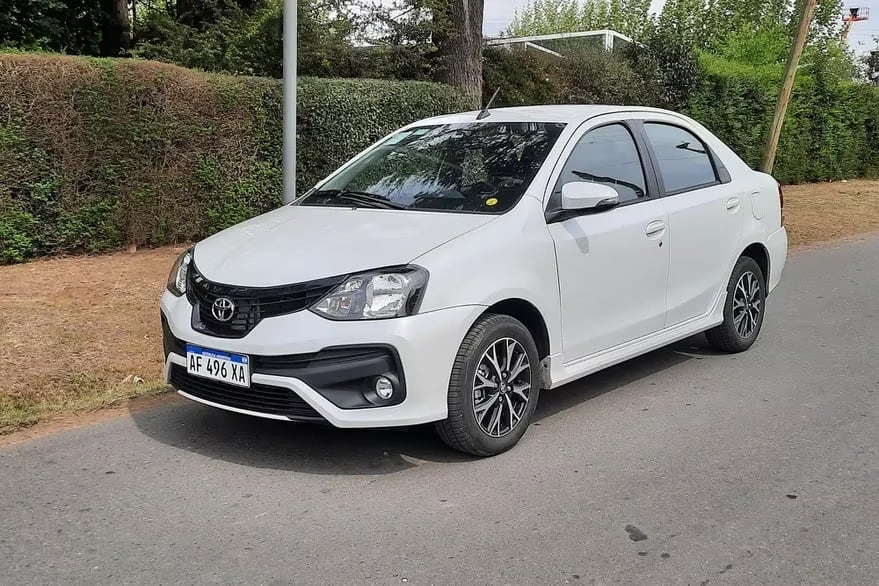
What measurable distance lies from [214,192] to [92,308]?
3.02 m

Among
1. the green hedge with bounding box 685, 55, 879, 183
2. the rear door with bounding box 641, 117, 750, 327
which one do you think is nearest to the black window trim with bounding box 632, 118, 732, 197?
the rear door with bounding box 641, 117, 750, 327

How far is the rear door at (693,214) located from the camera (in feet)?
18.9

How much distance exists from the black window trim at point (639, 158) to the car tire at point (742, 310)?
3.88ft

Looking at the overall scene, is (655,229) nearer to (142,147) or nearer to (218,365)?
(218,365)

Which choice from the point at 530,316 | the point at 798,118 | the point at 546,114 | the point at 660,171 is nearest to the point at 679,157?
the point at 660,171

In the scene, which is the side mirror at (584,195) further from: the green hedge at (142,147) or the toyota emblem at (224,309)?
the green hedge at (142,147)

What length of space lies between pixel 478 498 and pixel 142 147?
21.8ft

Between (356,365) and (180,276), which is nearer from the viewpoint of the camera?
(356,365)

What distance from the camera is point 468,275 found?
14.3 ft

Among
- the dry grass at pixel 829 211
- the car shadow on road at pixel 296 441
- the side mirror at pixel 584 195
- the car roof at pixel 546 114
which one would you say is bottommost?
the car shadow on road at pixel 296 441

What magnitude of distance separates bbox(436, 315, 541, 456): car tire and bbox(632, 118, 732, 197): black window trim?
5.46ft

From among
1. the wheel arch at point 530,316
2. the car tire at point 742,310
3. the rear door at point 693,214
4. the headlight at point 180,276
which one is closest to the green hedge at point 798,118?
the car tire at point 742,310

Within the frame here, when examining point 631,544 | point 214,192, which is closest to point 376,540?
point 631,544

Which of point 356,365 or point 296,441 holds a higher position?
point 356,365
